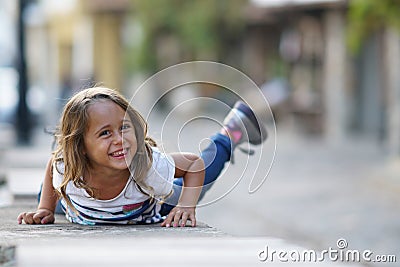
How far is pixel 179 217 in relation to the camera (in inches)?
166

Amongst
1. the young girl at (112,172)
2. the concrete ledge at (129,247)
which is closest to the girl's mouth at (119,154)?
the young girl at (112,172)

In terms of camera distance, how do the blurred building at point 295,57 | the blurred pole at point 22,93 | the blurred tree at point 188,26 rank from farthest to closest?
1. the blurred tree at point 188,26
2. the blurred building at point 295,57
3. the blurred pole at point 22,93

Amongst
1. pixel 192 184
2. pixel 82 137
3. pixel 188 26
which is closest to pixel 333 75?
pixel 188 26

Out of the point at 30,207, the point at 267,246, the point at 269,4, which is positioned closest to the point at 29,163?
the point at 30,207

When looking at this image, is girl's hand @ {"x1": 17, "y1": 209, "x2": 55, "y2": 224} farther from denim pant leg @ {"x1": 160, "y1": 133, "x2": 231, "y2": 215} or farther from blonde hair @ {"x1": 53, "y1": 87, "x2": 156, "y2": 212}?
denim pant leg @ {"x1": 160, "y1": 133, "x2": 231, "y2": 215}

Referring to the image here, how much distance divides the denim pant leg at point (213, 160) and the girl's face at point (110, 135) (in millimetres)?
435

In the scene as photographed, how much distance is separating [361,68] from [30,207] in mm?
20614

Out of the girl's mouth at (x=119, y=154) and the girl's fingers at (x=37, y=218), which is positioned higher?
the girl's mouth at (x=119, y=154)

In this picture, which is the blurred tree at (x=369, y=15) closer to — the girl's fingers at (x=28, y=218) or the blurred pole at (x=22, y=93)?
the blurred pole at (x=22, y=93)

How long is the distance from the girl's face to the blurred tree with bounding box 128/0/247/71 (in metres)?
28.1

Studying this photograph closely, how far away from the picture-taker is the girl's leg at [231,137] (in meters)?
4.74

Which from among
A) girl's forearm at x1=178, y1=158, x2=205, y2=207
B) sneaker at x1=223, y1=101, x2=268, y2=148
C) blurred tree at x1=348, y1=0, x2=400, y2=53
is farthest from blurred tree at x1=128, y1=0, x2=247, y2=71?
girl's forearm at x1=178, y1=158, x2=205, y2=207

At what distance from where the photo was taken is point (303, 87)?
28031mm

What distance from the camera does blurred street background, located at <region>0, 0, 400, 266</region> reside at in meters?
9.20
